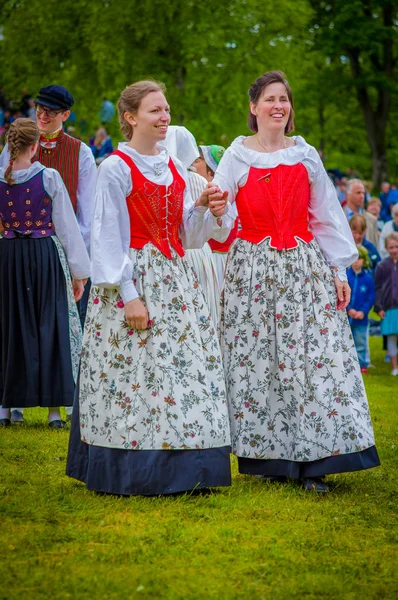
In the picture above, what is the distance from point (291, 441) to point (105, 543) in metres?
1.59

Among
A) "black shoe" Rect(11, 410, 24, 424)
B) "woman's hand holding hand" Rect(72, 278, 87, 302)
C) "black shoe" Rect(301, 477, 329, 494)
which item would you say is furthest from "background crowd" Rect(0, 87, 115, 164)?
"black shoe" Rect(301, 477, 329, 494)

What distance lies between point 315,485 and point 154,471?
910mm

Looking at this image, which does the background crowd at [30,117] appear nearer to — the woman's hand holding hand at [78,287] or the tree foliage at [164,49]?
the tree foliage at [164,49]

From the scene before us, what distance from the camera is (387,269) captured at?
40.0ft

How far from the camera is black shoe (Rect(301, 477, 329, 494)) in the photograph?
18.5 feet

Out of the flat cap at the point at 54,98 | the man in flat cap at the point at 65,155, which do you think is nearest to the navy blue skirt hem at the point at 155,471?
the man in flat cap at the point at 65,155

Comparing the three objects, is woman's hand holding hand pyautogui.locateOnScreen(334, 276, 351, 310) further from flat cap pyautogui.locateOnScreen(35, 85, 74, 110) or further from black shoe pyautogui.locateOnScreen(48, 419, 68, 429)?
flat cap pyautogui.locateOnScreen(35, 85, 74, 110)

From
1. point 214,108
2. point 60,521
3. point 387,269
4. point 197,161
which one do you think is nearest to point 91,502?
point 60,521

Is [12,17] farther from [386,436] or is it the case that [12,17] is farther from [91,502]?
[91,502]

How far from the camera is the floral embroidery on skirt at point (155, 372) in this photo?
17.5 feet

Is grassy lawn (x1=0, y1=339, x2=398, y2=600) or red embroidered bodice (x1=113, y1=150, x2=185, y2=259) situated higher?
red embroidered bodice (x1=113, y1=150, x2=185, y2=259)

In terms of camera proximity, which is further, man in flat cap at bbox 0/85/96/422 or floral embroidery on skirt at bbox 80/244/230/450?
man in flat cap at bbox 0/85/96/422

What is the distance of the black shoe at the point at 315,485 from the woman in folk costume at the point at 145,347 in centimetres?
51

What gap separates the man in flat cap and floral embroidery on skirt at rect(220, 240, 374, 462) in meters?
2.43
